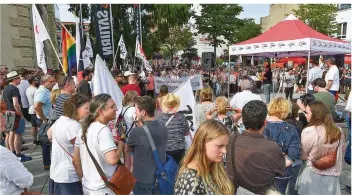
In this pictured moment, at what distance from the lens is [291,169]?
381 cm

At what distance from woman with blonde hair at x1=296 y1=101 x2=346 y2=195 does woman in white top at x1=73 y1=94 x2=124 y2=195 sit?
1.94m

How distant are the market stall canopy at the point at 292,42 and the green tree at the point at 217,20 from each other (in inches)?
1106

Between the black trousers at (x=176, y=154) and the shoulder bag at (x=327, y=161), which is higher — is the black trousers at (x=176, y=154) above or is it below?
below

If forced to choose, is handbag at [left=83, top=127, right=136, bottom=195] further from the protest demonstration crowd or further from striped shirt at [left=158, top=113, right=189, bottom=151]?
striped shirt at [left=158, top=113, right=189, bottom=151]

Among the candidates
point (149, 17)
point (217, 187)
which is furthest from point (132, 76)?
point (149, 17)

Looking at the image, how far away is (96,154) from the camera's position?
8.86 feet

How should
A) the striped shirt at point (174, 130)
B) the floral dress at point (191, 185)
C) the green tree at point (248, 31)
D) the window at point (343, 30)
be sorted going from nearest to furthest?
the floral dress at point (191, 185), the striped shirt at point (174, 130), the window at point (343, 30), the green tree at point (248, 31)

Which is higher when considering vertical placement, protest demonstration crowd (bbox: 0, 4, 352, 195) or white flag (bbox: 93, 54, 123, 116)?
white flag (bbox: 93, 54, 123, 116)

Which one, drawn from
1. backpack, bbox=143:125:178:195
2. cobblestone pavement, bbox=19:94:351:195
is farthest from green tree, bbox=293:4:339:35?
backpack, bbox=143:125:178:195

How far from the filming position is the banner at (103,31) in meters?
6.73

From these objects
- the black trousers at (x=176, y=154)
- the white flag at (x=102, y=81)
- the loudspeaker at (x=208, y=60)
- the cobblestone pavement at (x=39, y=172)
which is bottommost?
the cobblestone pavement at (x=39, y=172)

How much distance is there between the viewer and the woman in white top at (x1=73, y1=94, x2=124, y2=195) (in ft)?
8.68

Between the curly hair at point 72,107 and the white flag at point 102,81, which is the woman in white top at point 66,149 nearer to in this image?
the curly hair at point 72,107

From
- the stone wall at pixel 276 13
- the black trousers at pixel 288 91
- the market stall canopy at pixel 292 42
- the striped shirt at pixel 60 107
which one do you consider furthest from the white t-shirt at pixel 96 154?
the stone wall at pixel 276 13
